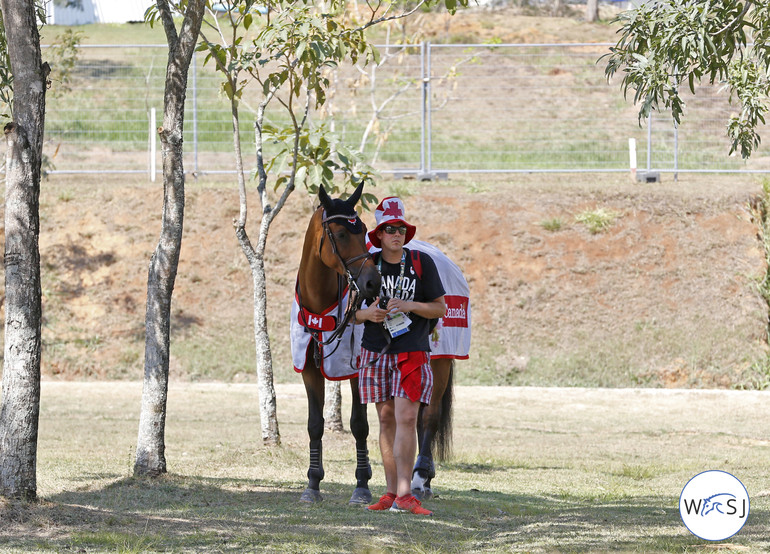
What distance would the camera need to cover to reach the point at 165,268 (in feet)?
27.9

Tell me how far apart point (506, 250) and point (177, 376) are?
6725mm

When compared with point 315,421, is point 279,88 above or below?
above

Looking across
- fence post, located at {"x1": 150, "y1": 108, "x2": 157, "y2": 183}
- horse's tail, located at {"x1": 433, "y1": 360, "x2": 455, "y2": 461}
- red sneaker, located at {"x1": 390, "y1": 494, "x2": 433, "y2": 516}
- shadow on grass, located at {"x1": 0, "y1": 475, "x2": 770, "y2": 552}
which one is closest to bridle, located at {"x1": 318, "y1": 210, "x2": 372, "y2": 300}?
red sneaker, located at {"x1": 390, "y1": 494, "x2": 433, "y2": 516}

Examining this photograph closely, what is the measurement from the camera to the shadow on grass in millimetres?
5934

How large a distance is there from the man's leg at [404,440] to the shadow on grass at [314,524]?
25cm

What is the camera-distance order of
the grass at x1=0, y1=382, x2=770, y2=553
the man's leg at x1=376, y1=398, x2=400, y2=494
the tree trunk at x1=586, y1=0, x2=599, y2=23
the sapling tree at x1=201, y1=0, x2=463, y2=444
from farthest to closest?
1. the tree trunk at x1=586, y1=0, x2=599, y2=23
2. the sapling tree at x1=201, y1=0, x2=463, y2=444
3. the man's leg at x1=376, y1=398, x2=400, y2=494
4. the grass at x1=0, y1=382, x2=770, y2=553

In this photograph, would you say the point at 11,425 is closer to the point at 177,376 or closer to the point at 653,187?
the point at 177,376

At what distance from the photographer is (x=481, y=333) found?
19.0 m

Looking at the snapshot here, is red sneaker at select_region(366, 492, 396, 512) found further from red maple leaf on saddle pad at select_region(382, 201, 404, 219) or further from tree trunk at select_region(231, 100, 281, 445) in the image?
tree trunk at select_region(231, 100, 281, 445)

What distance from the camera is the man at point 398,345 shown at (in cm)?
690

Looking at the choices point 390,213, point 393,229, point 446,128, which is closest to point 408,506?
point 393,229

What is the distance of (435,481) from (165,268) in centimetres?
298

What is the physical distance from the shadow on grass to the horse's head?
4.91 ft

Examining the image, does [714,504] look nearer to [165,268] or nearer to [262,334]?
[165,268]
